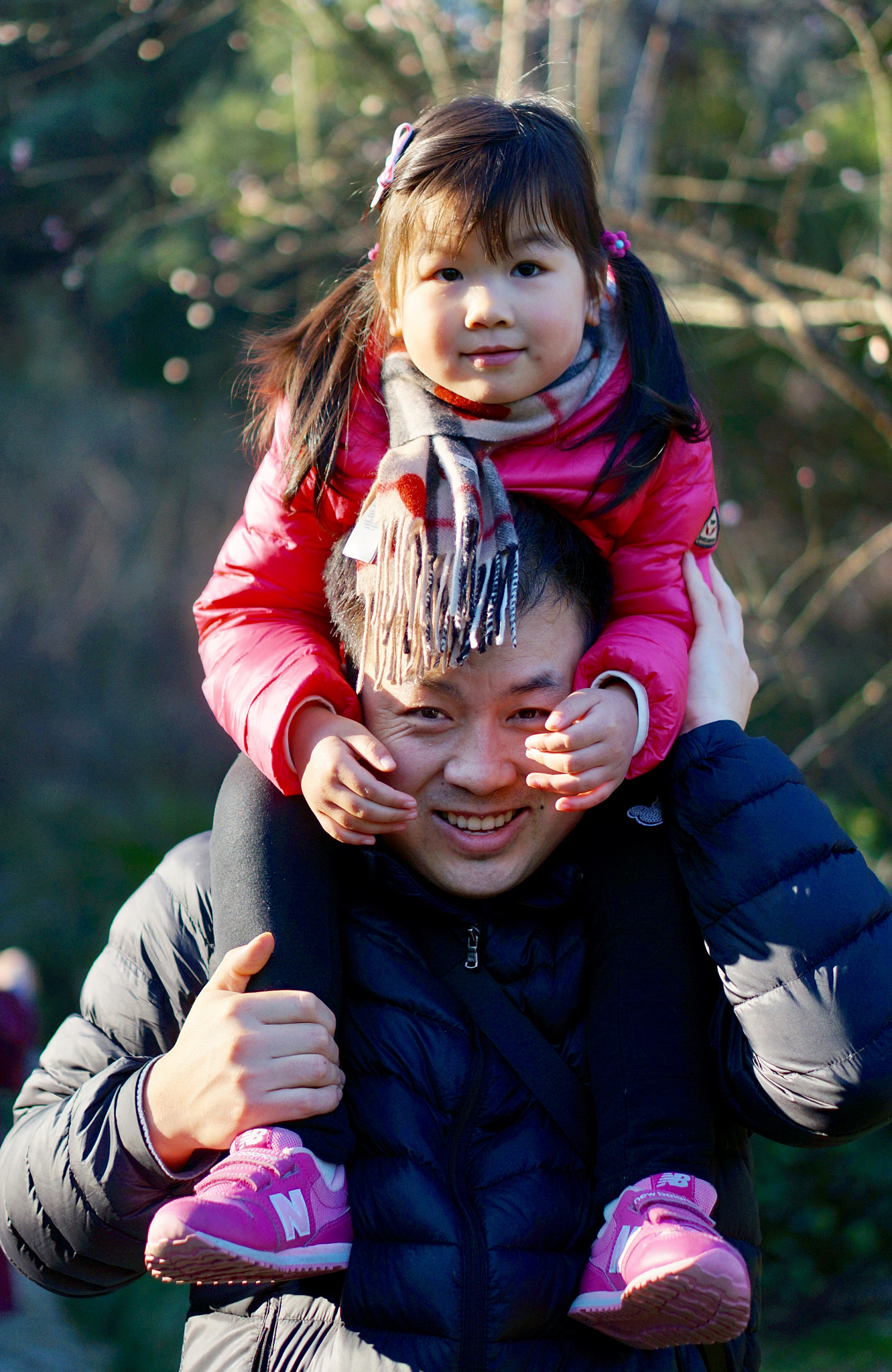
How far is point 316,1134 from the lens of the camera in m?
1.50

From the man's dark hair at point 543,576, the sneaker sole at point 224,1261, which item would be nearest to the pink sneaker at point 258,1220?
the sneaker sole at point 224,1261

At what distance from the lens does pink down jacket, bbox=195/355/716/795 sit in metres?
1.62

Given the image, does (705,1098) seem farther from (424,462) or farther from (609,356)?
(609,356)

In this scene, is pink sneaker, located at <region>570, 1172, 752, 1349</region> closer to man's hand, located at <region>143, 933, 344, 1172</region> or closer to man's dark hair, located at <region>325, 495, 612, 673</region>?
man's hand, located at <region>143, 933, 344, 1172</region>

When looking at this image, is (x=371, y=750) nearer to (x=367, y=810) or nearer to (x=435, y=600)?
(x=367, y=810)

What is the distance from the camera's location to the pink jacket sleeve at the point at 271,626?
5.35ft

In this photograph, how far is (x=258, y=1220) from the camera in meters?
1.37

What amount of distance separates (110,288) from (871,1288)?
611cm

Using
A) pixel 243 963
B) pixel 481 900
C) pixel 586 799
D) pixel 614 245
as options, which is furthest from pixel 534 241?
pixel 243 963

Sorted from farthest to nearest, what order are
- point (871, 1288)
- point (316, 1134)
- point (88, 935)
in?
point (88, 935), point (871, 1288), point (316, 1134)

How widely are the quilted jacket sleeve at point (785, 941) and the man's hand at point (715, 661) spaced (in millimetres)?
67

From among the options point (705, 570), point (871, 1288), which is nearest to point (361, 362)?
point (705, 570)

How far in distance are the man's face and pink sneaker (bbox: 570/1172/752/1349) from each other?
425 millimetres

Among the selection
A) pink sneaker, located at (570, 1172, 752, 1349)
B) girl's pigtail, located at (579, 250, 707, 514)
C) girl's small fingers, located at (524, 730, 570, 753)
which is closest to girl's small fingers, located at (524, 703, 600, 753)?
girl's small fingers, located at (524, 730, 570, 753)
